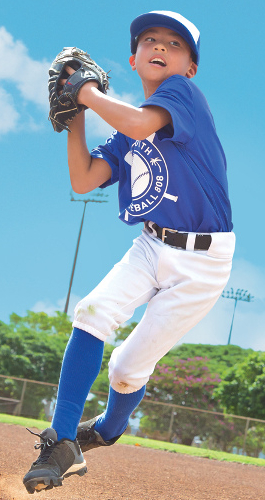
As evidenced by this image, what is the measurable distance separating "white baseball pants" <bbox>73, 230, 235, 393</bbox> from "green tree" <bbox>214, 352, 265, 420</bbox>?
23.7 meters

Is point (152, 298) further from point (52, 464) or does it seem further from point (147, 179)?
point (52, 464)

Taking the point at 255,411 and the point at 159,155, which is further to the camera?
the point at 255,411

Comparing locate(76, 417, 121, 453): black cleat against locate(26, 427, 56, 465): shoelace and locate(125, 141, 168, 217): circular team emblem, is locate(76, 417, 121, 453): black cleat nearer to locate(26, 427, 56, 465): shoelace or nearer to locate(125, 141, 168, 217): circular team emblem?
locate(26, 427, 56, 465): shoelace

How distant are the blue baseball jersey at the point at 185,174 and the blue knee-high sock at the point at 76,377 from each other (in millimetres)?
687

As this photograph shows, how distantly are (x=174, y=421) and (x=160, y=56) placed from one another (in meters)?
14.1

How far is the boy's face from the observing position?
119 inches

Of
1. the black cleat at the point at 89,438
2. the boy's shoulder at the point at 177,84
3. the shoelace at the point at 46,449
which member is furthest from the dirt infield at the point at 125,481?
the boy's shoulder at the point at 177,84


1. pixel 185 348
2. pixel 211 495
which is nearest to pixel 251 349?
pixel 185 348

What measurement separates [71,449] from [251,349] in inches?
1375

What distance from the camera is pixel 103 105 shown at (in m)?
2.71

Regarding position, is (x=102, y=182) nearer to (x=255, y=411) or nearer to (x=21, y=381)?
(x=21, y=381)

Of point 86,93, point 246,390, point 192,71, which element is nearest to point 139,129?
point 86,93

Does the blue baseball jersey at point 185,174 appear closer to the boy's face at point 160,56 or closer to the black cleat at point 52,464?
the boy's face at point 160,56

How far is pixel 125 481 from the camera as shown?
4.51 meters
